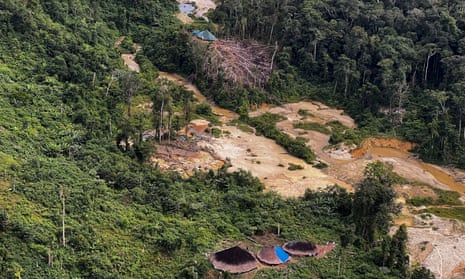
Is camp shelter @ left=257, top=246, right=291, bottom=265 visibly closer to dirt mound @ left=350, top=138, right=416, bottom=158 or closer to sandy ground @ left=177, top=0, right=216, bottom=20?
dirt mound @ left=350, top=138, right=416, bottom=158

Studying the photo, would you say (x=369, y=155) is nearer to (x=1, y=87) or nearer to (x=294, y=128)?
(x=294, y=128)

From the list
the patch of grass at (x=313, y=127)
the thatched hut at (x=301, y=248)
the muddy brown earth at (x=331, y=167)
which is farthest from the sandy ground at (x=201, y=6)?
the thatched hut at (x=301, y=248)

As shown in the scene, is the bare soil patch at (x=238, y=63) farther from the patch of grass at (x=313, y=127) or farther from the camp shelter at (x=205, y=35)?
the patch of grass at (x=313, y=127)

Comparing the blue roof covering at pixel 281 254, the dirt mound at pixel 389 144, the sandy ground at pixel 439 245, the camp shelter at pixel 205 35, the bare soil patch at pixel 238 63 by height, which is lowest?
the sandy ground at pixel 439 245

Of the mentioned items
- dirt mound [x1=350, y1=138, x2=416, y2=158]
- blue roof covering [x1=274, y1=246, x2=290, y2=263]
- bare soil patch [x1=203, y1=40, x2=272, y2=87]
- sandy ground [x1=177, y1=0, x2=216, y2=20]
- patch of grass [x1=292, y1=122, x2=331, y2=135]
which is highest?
sandy ground [x1=177, y1=0, x2=216, y2=20]

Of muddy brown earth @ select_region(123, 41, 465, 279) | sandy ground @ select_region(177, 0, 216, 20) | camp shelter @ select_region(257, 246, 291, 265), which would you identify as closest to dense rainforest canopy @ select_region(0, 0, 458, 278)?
camp shelter @ select_region(257, 246, 291, 265)

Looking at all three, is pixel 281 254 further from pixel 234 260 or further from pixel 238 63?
pixel 238 63
